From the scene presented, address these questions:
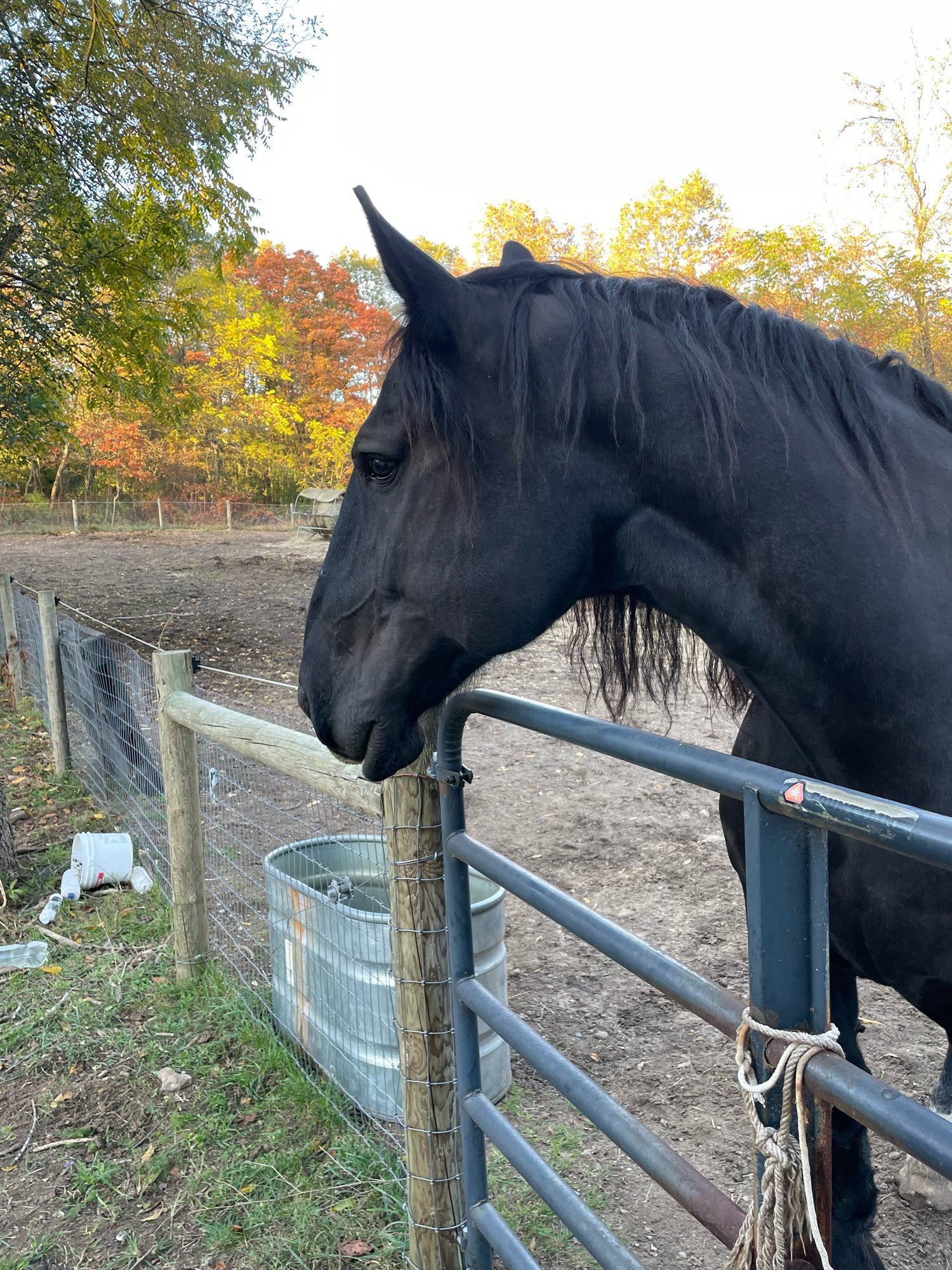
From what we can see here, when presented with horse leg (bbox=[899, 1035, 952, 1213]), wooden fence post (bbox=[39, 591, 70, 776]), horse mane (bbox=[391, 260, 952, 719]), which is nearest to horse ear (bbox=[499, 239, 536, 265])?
horse mane (bbox=[391, 260, 952, 719])

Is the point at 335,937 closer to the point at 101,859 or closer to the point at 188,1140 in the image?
the point at 188,1140

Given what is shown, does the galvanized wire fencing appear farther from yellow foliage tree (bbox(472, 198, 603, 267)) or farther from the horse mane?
yellow foliage tree (bbox(472, 198, 603, 267))

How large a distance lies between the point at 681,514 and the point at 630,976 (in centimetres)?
266

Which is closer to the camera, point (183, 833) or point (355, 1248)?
point (355, 1248)

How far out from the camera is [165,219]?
8.38m

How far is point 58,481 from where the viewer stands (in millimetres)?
31422

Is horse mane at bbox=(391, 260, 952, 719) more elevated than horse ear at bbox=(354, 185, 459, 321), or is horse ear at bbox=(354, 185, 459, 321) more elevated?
horse ear at bbox=(354, 185, 459, 321)

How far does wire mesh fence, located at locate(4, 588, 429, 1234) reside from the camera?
8.43 ft

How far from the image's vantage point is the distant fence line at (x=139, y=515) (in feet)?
92.2

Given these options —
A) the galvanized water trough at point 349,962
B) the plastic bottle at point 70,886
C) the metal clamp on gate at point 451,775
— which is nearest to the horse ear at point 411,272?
the metal clamp on gate at point 451,775

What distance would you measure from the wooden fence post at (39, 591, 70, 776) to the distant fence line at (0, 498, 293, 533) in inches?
938

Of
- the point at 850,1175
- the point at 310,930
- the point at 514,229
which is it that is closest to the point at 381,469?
the point at 310,930

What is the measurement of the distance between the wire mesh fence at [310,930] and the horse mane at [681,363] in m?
1.36

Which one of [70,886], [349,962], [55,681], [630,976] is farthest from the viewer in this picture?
[55,681]
